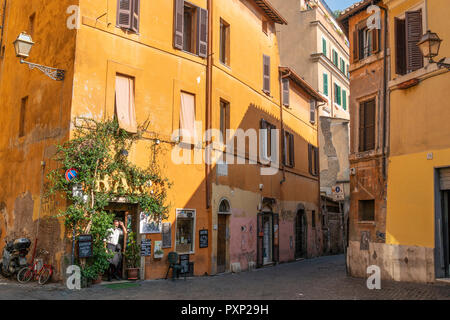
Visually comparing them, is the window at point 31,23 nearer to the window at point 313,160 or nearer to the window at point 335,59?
the window at point 313,160

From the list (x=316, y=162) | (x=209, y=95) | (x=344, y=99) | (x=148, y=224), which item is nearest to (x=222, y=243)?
(x=148, y=224)

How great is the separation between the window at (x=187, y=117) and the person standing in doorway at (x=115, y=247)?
3.58 meters

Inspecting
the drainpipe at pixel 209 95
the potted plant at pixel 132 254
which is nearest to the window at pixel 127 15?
the drainpipe at pixel 209 95

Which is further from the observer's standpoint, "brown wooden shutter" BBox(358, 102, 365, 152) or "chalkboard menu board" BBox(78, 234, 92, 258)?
"brown wooden shutter" BBox(358, 102, 365, 152)

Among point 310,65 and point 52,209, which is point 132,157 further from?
point 310,65

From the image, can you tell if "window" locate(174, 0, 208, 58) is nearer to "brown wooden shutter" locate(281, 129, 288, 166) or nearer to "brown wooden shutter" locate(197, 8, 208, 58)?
"brown wooden shutter" locate(197, 8, 208, 58)

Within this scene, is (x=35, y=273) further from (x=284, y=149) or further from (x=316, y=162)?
(x=316, y=162)

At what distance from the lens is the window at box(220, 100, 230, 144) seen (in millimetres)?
17434

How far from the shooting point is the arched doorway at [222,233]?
653 inches

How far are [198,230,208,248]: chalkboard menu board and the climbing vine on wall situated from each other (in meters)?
2.46

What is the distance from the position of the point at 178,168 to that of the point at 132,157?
186 cm

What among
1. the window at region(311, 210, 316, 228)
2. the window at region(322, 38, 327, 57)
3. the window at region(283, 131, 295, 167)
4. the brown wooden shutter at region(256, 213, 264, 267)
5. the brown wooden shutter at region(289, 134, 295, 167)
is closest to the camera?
the brown wooden shutter at region(256, 213, 264, 267)

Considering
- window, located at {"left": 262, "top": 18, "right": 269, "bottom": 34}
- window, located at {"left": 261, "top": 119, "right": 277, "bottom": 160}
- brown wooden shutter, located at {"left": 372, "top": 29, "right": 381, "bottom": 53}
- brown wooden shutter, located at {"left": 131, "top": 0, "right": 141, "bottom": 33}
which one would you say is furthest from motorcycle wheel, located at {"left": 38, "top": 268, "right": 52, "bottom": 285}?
window, located at {"left": 262, "top": 18, "right": 269, "bottom": 34}

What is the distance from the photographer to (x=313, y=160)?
89.6ft
